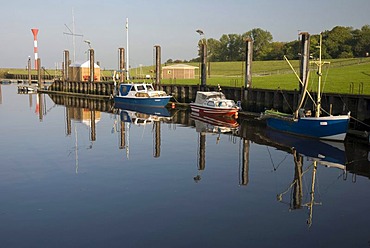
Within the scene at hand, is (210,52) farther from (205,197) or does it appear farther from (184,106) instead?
(205,197)

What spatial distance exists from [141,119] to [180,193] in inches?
949

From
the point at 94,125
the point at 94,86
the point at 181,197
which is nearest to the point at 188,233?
the point at 181,197

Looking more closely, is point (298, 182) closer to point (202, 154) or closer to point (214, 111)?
point (202, 154)

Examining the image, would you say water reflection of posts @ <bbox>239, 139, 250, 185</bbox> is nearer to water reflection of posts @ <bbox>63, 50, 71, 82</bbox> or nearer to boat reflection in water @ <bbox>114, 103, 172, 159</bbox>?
boat reflection in water @ <bbox>114, 103, 172, 159</bbox>

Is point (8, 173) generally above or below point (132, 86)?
below

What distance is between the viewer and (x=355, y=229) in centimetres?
1203

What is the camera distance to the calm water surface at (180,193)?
37.7 ft

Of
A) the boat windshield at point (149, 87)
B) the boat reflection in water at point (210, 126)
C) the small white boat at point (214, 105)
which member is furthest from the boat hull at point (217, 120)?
the boat windshield at point (149, 87)

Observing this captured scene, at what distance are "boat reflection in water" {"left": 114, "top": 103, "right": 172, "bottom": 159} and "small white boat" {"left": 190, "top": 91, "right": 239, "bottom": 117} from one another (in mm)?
3223

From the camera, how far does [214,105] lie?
38.0 meters

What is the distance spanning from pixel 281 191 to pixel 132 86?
125 feet

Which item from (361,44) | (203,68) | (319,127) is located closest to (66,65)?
(203,68)

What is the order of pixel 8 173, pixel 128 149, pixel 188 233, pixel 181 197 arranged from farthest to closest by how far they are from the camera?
pixel 128 149 < pixel 8 173 < pixel 181 197 < pixel 188 233

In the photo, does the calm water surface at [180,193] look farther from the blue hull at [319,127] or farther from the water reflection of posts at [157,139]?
the blue hull at [319,127]
